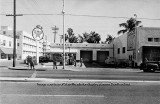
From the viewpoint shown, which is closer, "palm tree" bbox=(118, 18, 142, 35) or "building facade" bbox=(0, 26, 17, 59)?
"palm tree" bbox=(118, 18, 142, 35)

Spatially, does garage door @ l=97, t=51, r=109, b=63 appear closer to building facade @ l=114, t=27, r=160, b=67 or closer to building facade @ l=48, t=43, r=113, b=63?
building facade @ l=48, t=43, r=113, b=63

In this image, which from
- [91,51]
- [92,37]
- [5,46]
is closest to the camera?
[91,51]

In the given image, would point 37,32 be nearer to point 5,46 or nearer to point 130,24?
point 130,24

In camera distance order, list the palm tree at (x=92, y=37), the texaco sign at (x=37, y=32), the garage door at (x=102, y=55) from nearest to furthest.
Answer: the texaco sign at (x=37, y=32) < the garage door at (x=102, y=55) < the palm tree at (x=92, y=37)

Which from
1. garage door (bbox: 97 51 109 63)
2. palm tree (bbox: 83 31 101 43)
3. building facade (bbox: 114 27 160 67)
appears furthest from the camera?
palm tree (bbox: 83 31 101 43)

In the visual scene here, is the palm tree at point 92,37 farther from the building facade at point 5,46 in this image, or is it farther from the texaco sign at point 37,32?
the texaco sign at point 37,32

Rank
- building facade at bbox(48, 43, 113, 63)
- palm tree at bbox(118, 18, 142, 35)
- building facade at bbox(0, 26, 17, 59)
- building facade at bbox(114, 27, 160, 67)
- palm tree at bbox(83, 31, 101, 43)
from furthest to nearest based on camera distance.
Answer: palm tree at bbox(83, 31, 101, 43) < building facade at bbox(0, 26, 17, 59) < building facade at bbox(48, 43, 113, 63) < palm tree at bbox(118, 18, 142, 35) < building facade at bbox(114, 27, 160, 67)

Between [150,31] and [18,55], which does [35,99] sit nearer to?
[150,31]

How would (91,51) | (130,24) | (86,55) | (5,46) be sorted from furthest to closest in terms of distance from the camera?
(5,46)
(86,55)
(91,51)
(130,24)

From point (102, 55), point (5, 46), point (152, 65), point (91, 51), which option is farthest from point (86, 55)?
point (152, 65)

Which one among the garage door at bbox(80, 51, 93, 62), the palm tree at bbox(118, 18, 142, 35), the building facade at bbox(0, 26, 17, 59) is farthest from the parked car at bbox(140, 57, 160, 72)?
the building facade at bbox(0, 26, 17, 59)

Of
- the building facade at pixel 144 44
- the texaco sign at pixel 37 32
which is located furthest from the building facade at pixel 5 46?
the texaco sign at pixel 37 32

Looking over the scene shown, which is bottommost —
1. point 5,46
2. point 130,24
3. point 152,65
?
point 152,65

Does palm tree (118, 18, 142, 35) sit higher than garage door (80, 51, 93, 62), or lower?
higher
